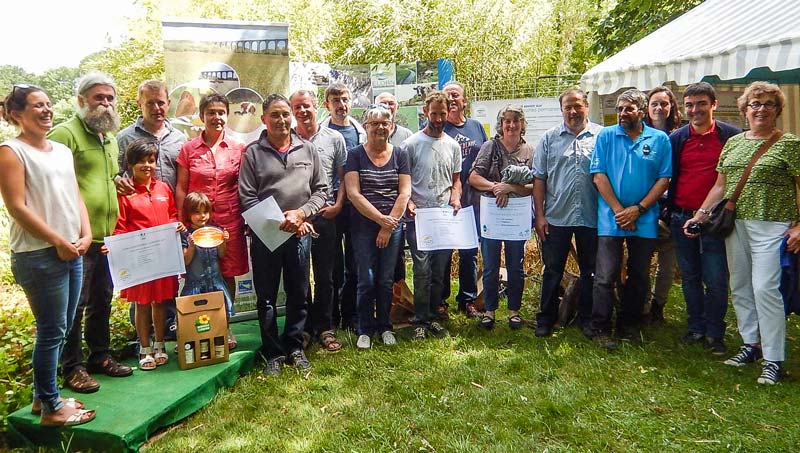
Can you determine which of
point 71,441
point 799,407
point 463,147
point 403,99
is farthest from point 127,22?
point 799,407

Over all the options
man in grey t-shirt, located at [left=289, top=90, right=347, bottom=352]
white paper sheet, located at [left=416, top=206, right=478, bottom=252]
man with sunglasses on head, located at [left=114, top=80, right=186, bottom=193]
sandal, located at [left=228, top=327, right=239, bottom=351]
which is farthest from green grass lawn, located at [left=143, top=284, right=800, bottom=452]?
man with sunglasses on head, located at [left=114, top=80, right=186, bottom=193]

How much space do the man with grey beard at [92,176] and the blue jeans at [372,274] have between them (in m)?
1.86

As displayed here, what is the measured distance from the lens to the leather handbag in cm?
407

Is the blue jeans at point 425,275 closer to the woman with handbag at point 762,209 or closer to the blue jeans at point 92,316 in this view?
the woman with handbag at point 762,209

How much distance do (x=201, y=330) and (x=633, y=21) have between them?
29.8ft

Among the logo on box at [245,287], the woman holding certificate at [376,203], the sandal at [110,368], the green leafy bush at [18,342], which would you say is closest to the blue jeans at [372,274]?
the woman holding certificate at [376,203]

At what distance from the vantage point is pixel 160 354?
14.1 ft

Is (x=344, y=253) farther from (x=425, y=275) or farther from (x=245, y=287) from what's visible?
(x=245, y=287)

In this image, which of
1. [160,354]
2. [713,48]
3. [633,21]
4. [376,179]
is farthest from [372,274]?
[633,21]

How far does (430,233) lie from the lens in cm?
490

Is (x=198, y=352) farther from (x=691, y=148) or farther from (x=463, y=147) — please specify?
(x=691, y=148)

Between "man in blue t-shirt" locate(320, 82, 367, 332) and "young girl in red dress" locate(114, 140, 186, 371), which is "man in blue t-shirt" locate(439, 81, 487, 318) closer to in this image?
"man in blue t-shirt" locate(320, 82, 367, 332)

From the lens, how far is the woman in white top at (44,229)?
3037mm

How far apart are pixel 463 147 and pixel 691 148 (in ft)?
6.39
